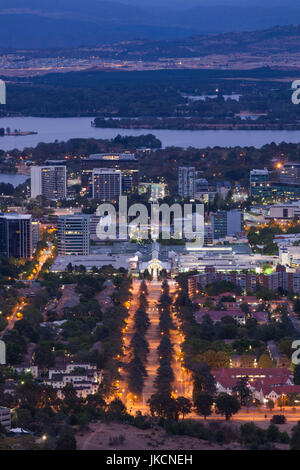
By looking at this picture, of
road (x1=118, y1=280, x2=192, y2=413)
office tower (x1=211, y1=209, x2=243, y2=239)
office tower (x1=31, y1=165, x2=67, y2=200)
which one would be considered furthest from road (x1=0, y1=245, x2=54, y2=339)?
office tower (x1=31, y1=165, x2=67, y2=200)

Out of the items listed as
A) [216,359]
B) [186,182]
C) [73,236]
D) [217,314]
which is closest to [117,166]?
[186,182]

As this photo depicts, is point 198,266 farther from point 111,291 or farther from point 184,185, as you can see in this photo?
point 184,185

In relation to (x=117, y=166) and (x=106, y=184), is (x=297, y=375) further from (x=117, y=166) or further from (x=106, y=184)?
(x=117, y=166)

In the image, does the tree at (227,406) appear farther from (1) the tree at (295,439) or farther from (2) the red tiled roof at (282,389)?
(1) the tree at (295,439)

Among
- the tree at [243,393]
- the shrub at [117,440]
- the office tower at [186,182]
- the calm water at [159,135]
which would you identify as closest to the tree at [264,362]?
the tree at [243,393]

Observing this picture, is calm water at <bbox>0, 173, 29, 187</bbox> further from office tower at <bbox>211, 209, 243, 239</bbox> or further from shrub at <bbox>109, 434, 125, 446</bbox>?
shrub at <bbox>109, 434, 125, 446</bbox>
